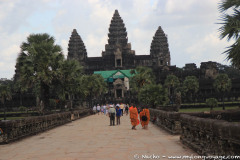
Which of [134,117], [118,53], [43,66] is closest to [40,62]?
[43,66]

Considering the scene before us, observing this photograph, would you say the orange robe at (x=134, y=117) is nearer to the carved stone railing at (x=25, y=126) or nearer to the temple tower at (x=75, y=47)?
the carved stone railing at (x=25, y=126)

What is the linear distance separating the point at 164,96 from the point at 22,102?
53.6m

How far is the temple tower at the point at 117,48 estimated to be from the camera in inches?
5241

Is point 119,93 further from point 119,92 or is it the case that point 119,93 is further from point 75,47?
point 75,47

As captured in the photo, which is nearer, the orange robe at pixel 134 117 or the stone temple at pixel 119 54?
the orange robe at pixel 134 117

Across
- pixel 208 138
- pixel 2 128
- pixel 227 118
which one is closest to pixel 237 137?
pixel 208 138

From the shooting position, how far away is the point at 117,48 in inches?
5226

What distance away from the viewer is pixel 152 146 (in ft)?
42.1

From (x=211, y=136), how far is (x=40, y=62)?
23.6 m

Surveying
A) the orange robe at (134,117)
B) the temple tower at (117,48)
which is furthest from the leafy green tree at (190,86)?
the orange robe at (134,117)

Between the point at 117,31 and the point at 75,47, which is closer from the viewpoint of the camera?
the point at 117,31

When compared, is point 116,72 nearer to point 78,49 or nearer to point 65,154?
point 78,49

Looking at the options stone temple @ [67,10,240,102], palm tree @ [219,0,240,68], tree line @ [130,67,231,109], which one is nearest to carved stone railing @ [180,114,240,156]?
palm tree @ [219,0,240,68]

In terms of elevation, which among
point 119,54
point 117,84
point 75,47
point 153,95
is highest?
point 75,47
